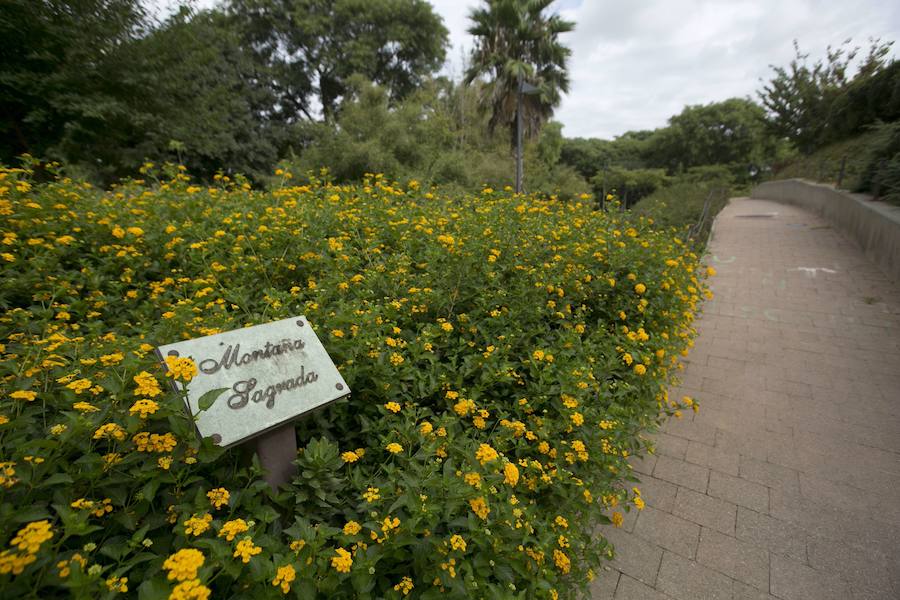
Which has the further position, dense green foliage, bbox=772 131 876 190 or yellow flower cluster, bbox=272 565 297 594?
dense green foliage, bbox=772 131 876 190

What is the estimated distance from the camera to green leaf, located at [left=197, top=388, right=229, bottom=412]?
99 centimetres

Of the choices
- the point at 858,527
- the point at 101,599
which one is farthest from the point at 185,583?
the point at 858,527

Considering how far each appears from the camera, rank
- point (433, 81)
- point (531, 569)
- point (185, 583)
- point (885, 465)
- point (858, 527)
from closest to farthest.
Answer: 1. point (185, 583)
2. point (531, 569)
3. point (858, 527)
4. point (885, 465)
5. point (433, 81)

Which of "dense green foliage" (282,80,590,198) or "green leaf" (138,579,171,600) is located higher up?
"dense green foliage" (282,80,590,198)

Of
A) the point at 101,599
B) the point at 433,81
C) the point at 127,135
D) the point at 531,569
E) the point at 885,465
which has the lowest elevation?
the point at 885,465

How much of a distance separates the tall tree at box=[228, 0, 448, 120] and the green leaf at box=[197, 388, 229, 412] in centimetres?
1846

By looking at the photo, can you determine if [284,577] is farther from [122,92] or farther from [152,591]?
[122,92]

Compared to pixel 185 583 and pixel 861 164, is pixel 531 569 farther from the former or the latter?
pixel 861 164

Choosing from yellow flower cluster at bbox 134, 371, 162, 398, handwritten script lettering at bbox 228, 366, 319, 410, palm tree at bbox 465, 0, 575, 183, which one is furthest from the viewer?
palm tree at bbox 465, 0, 575, 183

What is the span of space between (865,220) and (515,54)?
10.0 m

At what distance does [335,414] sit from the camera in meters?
1.56

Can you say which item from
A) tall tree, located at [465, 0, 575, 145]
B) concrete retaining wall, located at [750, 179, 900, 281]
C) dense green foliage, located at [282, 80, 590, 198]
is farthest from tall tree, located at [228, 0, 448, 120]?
concrete retaining wall, located at [750, 179, 900, 281]

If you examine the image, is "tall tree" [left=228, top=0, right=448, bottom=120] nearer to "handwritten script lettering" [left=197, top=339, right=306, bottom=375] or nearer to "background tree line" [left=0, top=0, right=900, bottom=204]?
"background tree line" [left=0, top=0, right=900, bottom=204]

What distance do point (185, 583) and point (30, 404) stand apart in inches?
36.3
